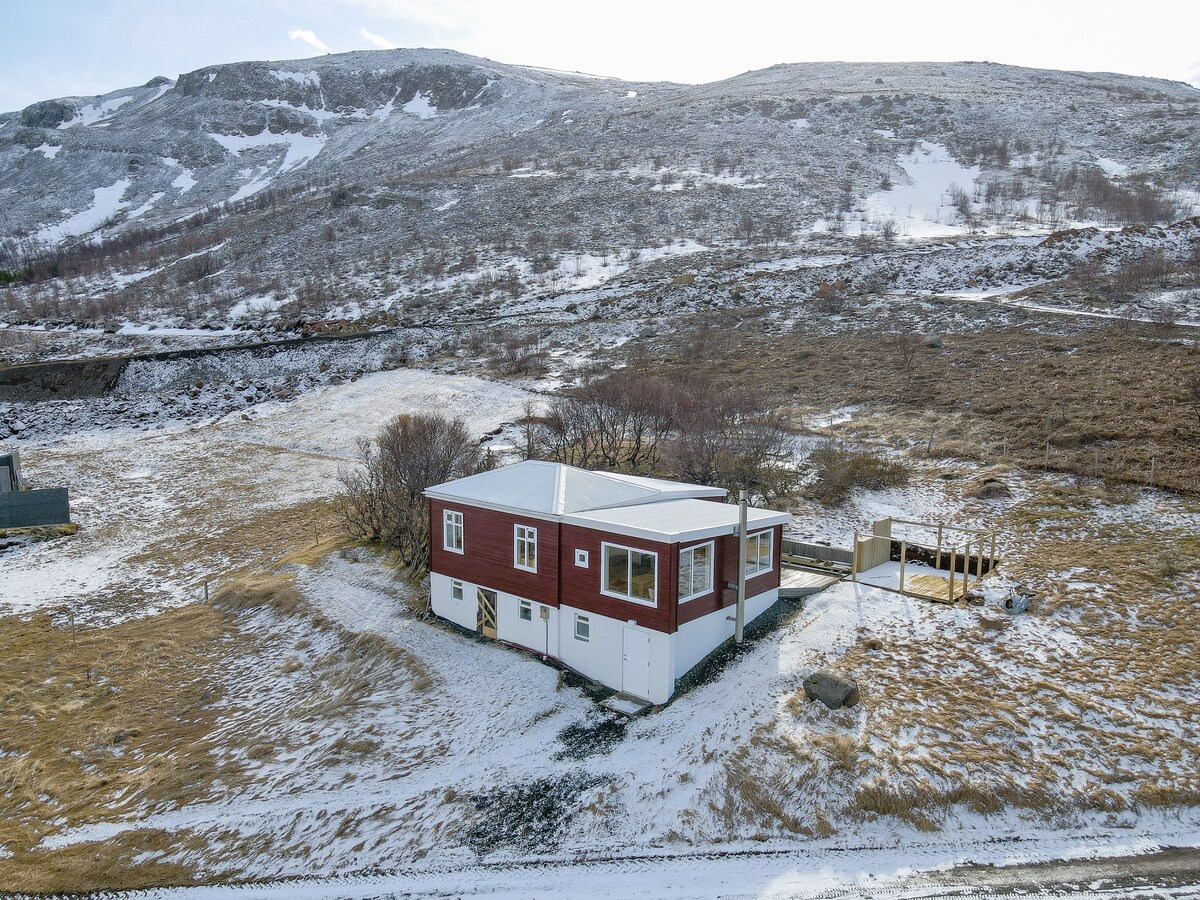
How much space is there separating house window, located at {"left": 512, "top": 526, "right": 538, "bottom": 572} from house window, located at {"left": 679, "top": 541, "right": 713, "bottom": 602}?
4.09 metres

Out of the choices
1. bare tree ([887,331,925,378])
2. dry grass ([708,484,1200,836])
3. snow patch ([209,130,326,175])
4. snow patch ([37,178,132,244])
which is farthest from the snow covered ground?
snow patch ([209,130,326,175])

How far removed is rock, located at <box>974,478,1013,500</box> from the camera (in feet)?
88.9

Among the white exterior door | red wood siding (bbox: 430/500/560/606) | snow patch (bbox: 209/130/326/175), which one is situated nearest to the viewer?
the white exterior door

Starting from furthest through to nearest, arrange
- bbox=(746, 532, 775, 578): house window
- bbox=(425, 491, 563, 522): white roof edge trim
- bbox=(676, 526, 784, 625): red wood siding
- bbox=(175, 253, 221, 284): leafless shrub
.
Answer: bbox=(175, 253, 221, 284): leafless shrub
bbox=(746, 532, 775, 578): house window
bbox=(425, 491, 563, 522): white roof edge trim
bbox=(676, 526, 784, 625): red wood siding

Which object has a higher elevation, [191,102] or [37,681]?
[191,102]

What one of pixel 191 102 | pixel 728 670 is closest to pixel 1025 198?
pixel 728 670

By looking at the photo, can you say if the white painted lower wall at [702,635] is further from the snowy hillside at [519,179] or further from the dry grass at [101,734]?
the snowy hillside at [519,179]

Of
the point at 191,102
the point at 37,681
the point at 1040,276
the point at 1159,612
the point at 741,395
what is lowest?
the point at 37,681

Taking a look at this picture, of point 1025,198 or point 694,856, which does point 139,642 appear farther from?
point 1025,198

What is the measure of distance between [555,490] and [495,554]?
251 centimetres

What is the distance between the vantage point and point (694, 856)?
13.5m

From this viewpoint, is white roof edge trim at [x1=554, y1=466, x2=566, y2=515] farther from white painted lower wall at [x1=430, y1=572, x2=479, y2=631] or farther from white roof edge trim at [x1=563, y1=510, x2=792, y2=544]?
white painted lower wall at [x1=430, y1=572, x2=479, y2=631]

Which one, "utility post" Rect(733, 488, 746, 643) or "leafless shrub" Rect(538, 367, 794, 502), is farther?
"leafless shrub" Rect(538, 367, 794, 502)

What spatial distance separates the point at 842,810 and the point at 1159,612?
10762 millimetres
